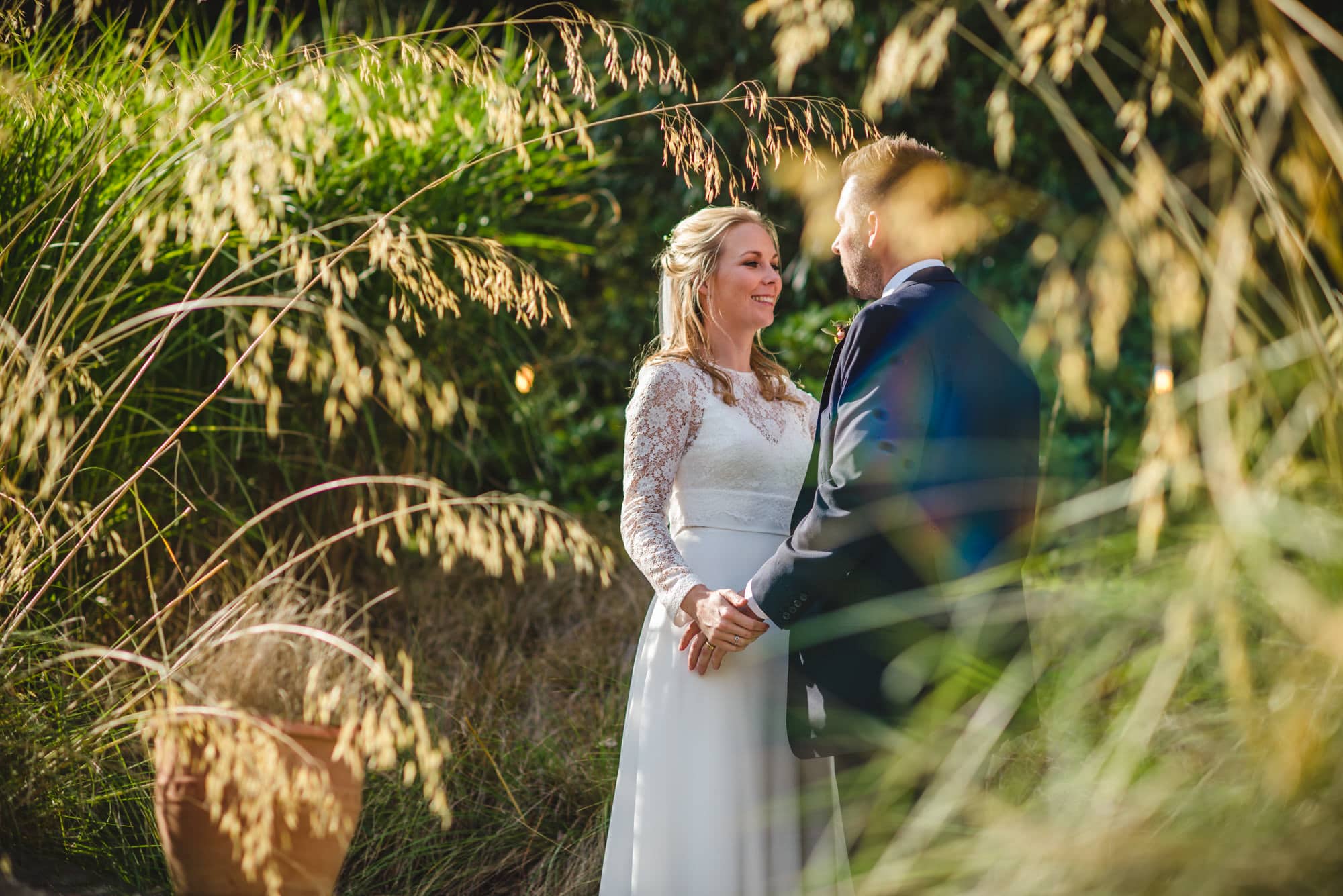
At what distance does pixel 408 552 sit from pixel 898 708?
10.2ft

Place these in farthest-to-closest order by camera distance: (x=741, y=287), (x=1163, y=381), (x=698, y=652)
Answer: (x=741, y=287) → (x=698, y=652) → (x=1163, y=381)

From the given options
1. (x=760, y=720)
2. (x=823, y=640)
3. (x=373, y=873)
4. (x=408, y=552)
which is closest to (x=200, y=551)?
(x=408, y=552)

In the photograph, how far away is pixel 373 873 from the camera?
2.90 meters

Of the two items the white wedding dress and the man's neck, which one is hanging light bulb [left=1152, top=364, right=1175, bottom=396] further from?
the white wedding dress

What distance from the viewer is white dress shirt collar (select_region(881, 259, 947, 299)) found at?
2311 mm

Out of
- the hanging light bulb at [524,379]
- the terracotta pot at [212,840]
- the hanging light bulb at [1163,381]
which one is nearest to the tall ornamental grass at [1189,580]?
the hanging light bulb at [1163,381]

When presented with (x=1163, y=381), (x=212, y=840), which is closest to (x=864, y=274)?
(x=1163, y=381)

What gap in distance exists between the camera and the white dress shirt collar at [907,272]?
2311 mm

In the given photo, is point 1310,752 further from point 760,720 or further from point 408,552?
point 408,552

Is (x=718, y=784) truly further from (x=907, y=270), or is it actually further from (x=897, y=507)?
(x=907, y=270)

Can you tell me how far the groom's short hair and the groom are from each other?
9.2 inches

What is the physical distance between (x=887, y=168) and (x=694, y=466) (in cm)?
82

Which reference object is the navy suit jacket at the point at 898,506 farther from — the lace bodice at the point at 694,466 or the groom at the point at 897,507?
the lace bodice at the point at 694,466

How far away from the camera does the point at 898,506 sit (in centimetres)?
206
